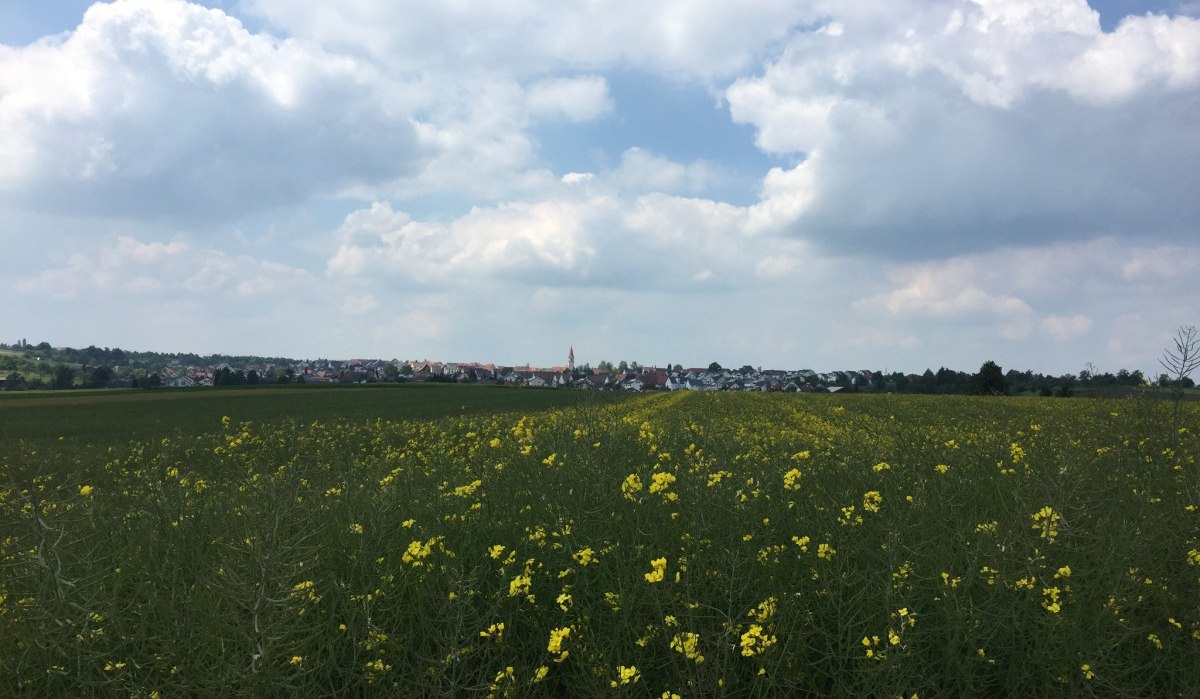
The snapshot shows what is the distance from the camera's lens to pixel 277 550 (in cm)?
352

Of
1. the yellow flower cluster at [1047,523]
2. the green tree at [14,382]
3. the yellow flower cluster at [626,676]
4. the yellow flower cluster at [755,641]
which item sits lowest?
the green tree at [14,382]

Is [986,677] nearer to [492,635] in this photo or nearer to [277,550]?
[492,635]

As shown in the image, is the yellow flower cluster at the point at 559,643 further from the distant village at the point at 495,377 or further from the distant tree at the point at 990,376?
the distant tree at the point at 990,376

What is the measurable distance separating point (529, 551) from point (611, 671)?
1.21 meters

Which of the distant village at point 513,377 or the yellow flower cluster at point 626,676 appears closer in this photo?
the yellow flower cluster at point 626,676

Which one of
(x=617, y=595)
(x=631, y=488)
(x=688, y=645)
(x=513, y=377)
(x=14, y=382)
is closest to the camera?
(x=688, y=645)

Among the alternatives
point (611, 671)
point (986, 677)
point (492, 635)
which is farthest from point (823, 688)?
point (492, 635)

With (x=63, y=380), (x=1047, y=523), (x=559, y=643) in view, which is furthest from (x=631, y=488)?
(x=63, y=380)

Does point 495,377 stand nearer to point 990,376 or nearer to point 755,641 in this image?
point 990,376

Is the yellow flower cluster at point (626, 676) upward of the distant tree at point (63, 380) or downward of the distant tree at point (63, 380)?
upward

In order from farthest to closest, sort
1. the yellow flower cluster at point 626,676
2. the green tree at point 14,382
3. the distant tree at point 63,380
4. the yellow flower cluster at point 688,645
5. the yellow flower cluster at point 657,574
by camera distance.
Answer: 1. the distant tree at point 63,380
2. the green tree at point 14,382
3. the yellow flower cluster at point 657,574
4. the yellow flower cluster at point 688,645
5. the yellow flower cluster at point 626,676

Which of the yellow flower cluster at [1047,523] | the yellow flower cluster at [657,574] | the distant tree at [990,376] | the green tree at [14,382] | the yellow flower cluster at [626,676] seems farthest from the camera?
the green tree at [14,382]

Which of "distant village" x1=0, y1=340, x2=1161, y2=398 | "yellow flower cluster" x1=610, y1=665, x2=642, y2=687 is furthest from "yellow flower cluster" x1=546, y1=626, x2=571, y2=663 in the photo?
"distant village" x1=0, y1=340, x2=1161, y2=398

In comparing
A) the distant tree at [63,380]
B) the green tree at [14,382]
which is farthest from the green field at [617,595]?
the green tree at [14,382]
